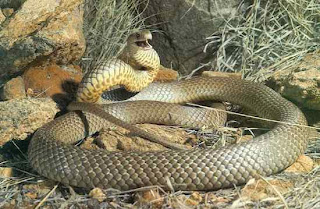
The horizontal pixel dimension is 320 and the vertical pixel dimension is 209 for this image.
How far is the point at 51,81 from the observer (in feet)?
18.1

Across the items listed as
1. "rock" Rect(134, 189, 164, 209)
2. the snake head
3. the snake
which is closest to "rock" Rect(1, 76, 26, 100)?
the snake

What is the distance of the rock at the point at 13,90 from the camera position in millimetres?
5090

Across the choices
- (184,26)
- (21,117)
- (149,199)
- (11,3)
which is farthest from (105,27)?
(149,199)

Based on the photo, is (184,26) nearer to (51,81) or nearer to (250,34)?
(250,34)

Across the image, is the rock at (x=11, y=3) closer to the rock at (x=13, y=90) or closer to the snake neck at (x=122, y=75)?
the rock at (x=13, y=90)

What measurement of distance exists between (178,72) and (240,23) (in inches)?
46.8

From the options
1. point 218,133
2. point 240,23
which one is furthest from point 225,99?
point 240,23

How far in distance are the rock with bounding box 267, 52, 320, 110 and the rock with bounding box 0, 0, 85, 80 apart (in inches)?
99.8

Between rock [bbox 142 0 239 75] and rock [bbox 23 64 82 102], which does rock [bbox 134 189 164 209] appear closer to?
rock [bbox 23 64 82 102]

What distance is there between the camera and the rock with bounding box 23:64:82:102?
5.41 meters

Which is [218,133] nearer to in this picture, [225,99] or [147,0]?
[225,99]

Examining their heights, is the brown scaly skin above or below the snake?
above

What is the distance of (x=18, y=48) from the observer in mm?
5109

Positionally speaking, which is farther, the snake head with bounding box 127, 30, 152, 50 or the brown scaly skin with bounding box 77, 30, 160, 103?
the snake head with bounding box 127, 30, 152, 50
